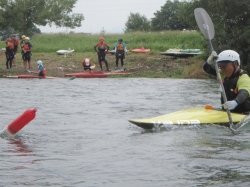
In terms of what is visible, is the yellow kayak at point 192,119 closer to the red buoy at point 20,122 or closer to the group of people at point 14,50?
the red buoy at point 20,122

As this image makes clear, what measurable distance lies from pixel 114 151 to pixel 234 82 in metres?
2.56

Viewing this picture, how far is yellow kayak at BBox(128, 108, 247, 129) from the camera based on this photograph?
8922mm

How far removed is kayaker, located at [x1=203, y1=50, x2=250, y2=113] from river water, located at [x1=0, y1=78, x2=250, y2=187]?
0.50 metres

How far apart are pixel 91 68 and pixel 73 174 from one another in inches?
762

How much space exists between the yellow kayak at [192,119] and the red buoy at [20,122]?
4.91ft

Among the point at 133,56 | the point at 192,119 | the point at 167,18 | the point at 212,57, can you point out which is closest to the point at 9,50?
the point at 133,56

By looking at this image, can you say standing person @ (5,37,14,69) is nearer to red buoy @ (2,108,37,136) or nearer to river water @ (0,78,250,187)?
river water @ (0,78,250,187)

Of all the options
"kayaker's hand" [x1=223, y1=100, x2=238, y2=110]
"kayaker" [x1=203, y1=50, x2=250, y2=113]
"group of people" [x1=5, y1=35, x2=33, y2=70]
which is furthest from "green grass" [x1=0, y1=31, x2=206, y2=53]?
"kayaker's hand" [x1=223, y1=100, x2=238, y2=110]

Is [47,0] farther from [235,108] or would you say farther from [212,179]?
[212,179]

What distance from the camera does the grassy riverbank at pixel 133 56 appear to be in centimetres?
2711

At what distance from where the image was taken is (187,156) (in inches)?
283

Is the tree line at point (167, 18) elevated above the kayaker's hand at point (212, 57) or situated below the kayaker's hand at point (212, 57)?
above

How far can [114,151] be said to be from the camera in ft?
Result: 25.1

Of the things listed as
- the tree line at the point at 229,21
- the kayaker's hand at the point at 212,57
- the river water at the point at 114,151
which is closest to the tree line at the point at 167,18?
the tree line at the point at 229,21
